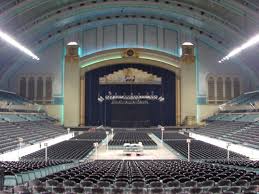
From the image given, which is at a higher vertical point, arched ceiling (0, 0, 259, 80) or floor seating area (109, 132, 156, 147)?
arched ceiling (0, 0, 259, 80)

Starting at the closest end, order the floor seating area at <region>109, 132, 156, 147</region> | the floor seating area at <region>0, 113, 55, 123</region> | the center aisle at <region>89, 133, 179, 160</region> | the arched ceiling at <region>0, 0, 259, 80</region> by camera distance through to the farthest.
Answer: the center aisle at <region>89, 133, 179, 160</region>, the floor seating area at <region>109, 132, 156, 147</region>, the floor seating area at <region>0, 113, 55, 123</region>, the arched ceiling at <region>0, 0, 259, 80</region>

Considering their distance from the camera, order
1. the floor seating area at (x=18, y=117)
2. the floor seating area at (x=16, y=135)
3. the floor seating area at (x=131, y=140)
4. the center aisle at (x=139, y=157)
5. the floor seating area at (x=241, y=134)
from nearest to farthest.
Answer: the center aisle at (x=139, y=157) → the floor seating area at (x=16, y=135) → the floor seating area at (x=241, y=134) → the floor seating area at (x=131, y=140) → the floor seating area at (x=18, y=117)

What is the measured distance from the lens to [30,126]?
4166 centimetres

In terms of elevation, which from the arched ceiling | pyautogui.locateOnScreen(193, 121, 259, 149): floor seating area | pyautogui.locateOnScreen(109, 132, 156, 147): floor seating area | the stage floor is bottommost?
the stage floor

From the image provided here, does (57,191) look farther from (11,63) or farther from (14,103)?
(11,63)

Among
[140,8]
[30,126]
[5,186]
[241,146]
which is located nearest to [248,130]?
[241,146]

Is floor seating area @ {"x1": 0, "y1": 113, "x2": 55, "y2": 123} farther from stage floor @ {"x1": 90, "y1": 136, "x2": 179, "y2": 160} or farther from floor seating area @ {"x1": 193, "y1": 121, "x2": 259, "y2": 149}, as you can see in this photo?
floor seating area @ {"x1": 193, "y1": 121, "x2": 259, "y2": 149}

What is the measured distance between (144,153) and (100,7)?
23.7 m

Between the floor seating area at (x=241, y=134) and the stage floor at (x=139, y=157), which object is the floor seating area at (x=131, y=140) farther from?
the floor seating area at (x=241, y=134)

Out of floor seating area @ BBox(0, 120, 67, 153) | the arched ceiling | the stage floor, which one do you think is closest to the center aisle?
the stage floor

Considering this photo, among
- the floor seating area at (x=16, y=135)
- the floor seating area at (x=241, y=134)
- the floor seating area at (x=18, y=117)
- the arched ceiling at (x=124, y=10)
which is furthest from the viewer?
the arched ceiling at (x=124, y=10)

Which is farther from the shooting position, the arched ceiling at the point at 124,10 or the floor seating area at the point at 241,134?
the arched ceiling at the point at 124,10

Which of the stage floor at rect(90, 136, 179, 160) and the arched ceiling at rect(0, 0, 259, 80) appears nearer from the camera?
the stage floor at rect(90, 136, 179, 160)

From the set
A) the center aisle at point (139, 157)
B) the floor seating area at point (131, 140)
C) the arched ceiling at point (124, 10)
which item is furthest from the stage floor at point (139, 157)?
the arched ceiling at point (124, 10)
